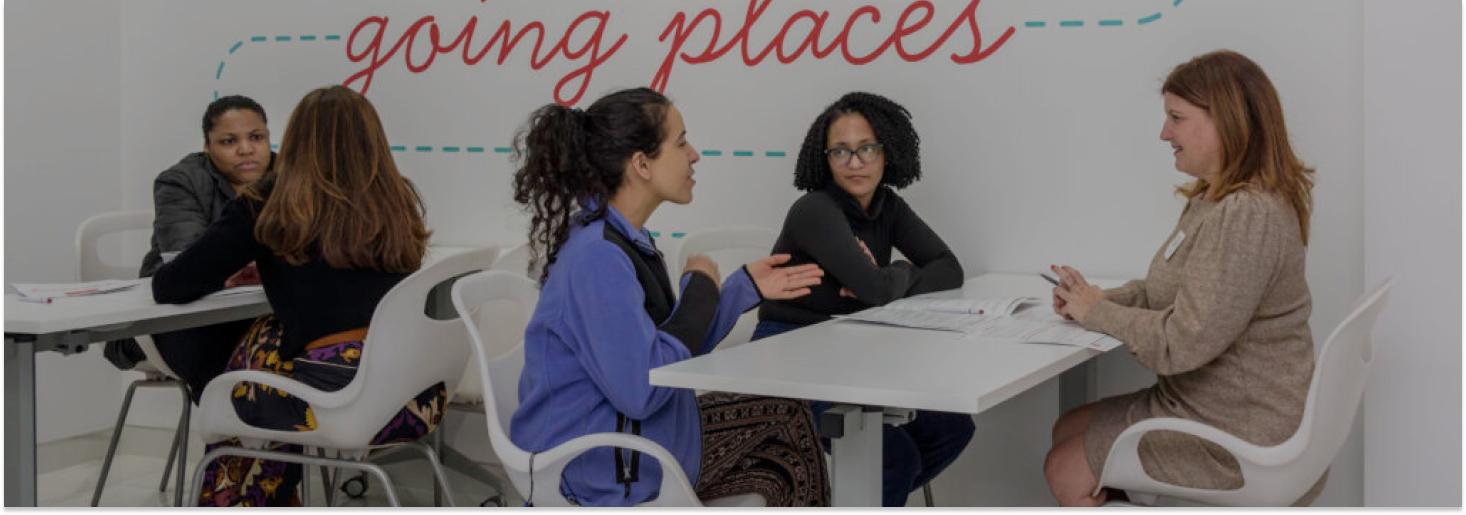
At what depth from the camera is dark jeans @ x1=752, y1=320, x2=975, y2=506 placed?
2.61 meters

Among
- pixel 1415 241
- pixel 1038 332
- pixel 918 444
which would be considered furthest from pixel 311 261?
pixel 1415 241

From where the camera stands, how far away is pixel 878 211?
3.10 metres

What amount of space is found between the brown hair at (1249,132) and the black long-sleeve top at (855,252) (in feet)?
2.58

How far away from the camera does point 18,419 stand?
2496 millimetres

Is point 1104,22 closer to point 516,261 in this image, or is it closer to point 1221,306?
point 1221,306

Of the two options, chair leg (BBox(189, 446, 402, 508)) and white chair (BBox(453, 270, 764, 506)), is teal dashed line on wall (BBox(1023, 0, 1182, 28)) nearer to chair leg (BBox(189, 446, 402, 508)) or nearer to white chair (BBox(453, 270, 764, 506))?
white chair (BBox(453, 270, 764, 506))

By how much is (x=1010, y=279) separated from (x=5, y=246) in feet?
10.1

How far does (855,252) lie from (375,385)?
39.1 inches

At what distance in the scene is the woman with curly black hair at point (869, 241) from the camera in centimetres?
279

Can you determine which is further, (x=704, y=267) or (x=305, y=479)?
(x=305, y=479)

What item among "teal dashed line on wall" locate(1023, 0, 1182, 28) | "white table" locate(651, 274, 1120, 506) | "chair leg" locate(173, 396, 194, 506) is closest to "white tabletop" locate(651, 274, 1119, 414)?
"white table" locate(651, 274, 1120, 506)

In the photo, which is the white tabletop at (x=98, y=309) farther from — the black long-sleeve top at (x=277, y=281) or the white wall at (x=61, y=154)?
the white wall at (x=61, y=154)

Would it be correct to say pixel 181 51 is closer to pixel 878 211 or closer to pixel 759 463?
pixel 878 211

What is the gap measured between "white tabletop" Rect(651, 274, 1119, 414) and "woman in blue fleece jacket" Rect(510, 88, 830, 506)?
9 centimetres
